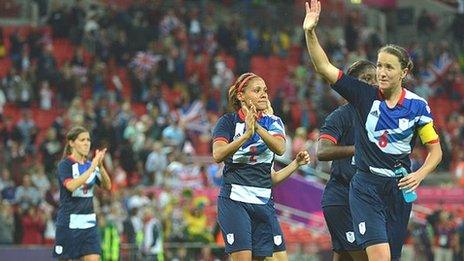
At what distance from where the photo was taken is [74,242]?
46.0ft

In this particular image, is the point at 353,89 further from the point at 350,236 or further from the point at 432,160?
the point at 350,236

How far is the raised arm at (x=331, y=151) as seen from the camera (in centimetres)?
1073

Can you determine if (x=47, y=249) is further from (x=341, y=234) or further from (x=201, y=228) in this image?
(x=341, y=234)

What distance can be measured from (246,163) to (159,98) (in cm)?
1682

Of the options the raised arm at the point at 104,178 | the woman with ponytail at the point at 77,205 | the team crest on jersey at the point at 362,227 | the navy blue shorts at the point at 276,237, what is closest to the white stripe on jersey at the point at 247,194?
the navy blue shorts at the point at 276,237

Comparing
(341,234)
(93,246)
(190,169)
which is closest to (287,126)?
(190,169)

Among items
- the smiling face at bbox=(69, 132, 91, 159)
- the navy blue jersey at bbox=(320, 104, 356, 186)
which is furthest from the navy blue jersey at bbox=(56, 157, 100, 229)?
the navy blue jersey at bbox=(320, 104, 356, 186)

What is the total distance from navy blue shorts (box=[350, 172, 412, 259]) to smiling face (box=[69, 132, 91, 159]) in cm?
500

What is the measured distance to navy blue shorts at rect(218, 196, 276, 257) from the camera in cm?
1069

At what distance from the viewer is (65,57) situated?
29.6m

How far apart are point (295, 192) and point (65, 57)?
31.6ft

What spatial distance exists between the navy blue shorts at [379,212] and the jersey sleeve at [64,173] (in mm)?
4929

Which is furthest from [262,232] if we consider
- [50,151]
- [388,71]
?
[50,151]

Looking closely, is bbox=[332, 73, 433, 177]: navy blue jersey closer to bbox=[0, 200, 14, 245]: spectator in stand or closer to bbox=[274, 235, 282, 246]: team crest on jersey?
bbox=[274, 235, 282, 246]: team crest on jersey
